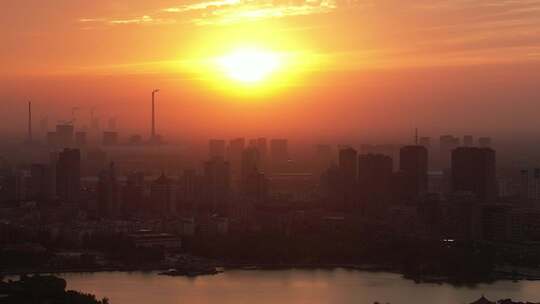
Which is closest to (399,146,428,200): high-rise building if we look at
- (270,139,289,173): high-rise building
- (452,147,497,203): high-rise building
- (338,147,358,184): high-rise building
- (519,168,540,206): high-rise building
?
(452,147,497,203): high-rise building

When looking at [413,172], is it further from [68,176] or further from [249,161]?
[68,176]

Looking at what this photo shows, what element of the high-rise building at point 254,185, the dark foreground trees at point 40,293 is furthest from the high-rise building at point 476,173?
the dark foreground trees at point 40,293

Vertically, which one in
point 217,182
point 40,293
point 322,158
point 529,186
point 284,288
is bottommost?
point 284,288

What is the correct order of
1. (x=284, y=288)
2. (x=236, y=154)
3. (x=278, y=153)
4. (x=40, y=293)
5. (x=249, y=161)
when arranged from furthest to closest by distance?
(x=278, y=153), (x=236, y=154), (x=249, y=161), (x=284, y=288), (x=40, y=293)

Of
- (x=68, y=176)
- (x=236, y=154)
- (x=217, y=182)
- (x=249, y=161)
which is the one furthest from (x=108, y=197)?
(x=236, y=154)

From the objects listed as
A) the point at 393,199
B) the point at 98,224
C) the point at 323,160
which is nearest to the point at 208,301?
the point at 98,224

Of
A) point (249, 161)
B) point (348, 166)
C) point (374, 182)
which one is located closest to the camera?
point (374, 182)

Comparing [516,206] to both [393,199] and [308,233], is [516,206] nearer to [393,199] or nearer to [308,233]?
[393,199]
